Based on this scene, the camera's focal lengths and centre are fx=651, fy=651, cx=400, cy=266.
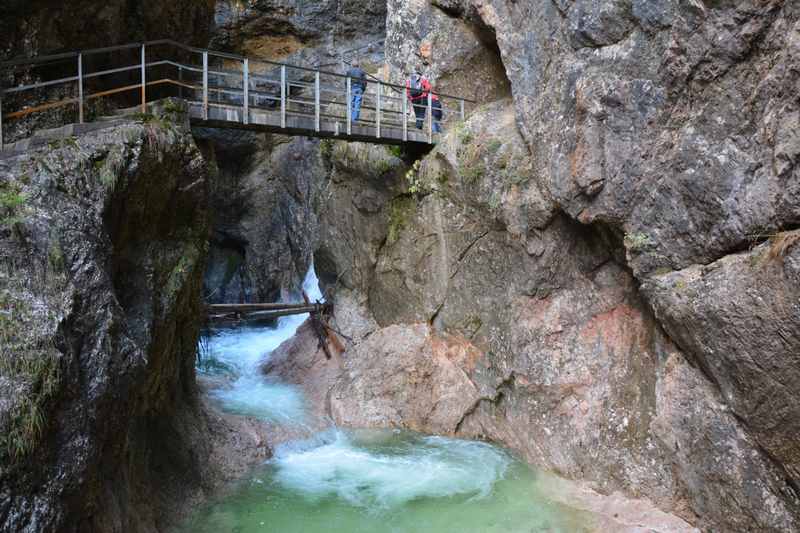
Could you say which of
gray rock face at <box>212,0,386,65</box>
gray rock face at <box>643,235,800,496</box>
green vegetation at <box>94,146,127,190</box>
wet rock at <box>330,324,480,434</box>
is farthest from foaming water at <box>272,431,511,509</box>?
gray rock face at <box>212,0,386,65</box>

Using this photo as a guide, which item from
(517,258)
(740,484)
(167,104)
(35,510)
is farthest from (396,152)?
(35,510)

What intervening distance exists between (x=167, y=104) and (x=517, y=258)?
20.2ft

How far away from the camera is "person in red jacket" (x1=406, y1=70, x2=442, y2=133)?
43.4 ft

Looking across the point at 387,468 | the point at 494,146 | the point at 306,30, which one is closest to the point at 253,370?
the point at 387,468

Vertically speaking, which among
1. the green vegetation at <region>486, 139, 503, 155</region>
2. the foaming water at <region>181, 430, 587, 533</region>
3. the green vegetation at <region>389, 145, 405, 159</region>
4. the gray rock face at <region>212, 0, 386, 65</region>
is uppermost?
→ the gray rock face at <region>212, 0, 386, 65</region>

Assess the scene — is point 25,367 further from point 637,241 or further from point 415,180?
point 415,180

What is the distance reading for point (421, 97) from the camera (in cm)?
1348

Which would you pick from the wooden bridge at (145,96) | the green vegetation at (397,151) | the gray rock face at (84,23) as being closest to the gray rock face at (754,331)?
the wooden bridge at (145,96)

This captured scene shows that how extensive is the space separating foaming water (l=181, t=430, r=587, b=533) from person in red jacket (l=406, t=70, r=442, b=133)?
6.47 m

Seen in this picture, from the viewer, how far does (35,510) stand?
5.10 m

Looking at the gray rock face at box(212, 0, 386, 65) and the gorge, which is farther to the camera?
the gray rock face at box(212, 0, 386, 65)

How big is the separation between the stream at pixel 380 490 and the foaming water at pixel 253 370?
78 millimetres

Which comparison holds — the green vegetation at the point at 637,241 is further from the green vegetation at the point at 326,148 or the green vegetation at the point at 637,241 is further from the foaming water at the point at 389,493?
the green vegetation at the point at 326,148

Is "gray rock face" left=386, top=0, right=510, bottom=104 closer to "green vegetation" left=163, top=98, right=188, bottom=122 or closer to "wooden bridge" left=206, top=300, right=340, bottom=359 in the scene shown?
Answer: "wooden bridge" left=206, top=300, right=340, bottom=359
